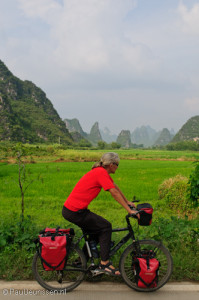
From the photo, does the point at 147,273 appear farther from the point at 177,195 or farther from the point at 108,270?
the point at 177,195

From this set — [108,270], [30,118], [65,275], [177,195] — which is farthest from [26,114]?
[108,270]

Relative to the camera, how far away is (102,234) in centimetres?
267

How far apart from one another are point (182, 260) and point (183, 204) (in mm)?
4340

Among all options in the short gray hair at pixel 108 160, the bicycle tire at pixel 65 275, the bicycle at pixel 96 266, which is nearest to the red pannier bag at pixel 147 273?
the bicycle at pixel 96 266

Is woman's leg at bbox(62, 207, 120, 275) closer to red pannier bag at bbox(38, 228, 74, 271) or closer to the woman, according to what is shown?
the woman

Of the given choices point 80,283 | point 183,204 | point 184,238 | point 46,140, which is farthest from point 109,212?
point 46,140

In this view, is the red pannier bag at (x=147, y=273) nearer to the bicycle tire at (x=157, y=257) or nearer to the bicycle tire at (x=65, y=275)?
the bicycle tire at (x=157, y=257)

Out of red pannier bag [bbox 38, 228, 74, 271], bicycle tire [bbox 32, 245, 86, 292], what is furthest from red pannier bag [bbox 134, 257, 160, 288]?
red pannier bag [bbox 38, 228, 74, 271]

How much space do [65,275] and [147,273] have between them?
3.03 ft

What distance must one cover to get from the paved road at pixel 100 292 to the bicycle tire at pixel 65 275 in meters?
0.07

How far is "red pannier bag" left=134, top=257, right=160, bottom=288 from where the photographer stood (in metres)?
2.54

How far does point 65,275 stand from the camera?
111 inches

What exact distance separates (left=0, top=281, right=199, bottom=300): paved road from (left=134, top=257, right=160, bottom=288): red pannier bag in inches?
4.5

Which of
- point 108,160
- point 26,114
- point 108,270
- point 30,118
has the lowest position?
point 108,270
